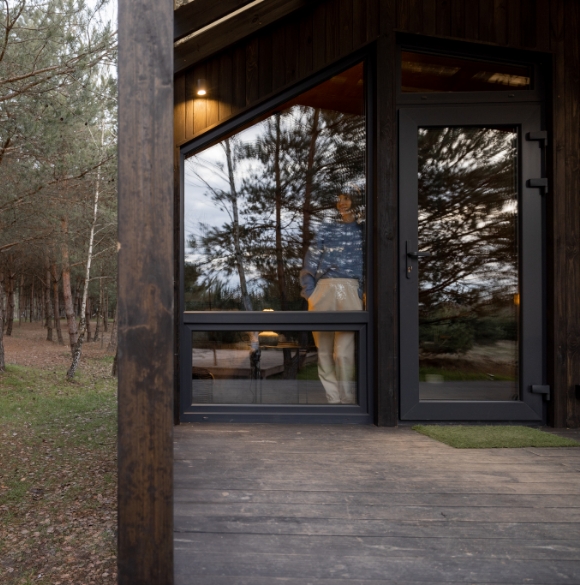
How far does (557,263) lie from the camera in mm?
2885

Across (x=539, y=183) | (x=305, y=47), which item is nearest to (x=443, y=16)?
(x=305, y=47)

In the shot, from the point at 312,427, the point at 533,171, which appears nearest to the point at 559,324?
the point at 533,171

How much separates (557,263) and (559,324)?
1.32ft

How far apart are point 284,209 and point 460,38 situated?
1651mm

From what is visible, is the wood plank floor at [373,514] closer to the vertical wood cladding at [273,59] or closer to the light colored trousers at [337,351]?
the light colored trousers at [337,351]

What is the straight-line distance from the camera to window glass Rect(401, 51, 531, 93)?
121 inches

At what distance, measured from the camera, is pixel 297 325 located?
3.05 m

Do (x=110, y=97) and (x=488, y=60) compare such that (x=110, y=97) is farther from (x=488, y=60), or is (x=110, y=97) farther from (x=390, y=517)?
(x=390, y=517)

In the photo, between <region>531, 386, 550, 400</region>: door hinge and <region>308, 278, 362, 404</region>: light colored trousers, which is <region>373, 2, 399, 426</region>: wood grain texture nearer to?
<region>308, 278, 362, 404</region>: light colored trousers

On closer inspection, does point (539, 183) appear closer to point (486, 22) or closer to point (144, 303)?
point (486, 22)

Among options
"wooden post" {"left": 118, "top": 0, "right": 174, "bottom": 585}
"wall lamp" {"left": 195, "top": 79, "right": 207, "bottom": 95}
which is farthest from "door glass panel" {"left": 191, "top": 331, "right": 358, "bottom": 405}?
"wooden post" {"left": 118, "top": 0, "right": 174, "bottom": 585}

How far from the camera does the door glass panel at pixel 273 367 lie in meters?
3.06

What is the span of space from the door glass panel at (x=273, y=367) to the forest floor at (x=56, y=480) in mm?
1114

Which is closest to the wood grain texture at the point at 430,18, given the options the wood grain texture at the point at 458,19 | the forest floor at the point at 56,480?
the wood grain texture at the point at 458,19
